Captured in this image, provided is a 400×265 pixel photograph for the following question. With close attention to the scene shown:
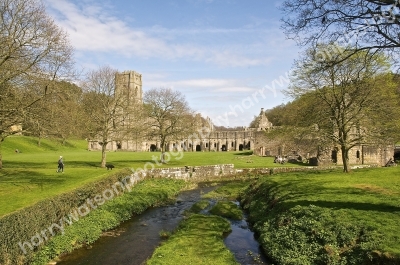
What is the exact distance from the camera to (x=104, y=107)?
90.1ft

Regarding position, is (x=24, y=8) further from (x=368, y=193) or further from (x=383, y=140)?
(x=383, y=140)

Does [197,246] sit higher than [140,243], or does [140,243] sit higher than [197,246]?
[197,246]

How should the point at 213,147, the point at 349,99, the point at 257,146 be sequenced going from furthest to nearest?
the point at 213,147, the point at 257,146, the point at 349,99

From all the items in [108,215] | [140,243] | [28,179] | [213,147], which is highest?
[213,147]

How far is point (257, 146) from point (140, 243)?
40.0 m

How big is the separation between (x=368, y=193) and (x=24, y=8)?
1897 centimetres

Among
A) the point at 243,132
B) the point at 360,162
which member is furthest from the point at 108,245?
the point at 243,132

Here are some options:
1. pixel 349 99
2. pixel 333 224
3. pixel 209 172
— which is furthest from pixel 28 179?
pixel 349 99

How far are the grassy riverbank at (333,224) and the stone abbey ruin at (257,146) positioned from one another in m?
8.60

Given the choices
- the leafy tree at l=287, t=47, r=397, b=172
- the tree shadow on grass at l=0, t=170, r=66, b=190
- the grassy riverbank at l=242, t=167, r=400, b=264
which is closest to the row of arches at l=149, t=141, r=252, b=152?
the leafy tree at l=287, t=47, r=397, b=172

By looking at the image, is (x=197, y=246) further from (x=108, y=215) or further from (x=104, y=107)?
(x=104, y=107)

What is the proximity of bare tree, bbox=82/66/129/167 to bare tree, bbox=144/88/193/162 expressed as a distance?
548cm

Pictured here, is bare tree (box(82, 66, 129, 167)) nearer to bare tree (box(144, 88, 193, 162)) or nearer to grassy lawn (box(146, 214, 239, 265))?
bare tree (box(144, 88, 193, 162))

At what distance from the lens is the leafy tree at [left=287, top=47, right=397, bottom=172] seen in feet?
68.5
